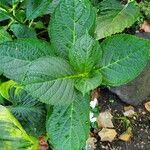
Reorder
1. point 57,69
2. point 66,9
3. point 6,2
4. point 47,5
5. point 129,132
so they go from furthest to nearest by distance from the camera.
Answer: point 129,132
point 6,2
point 47,5
point 66,9
point 57,69

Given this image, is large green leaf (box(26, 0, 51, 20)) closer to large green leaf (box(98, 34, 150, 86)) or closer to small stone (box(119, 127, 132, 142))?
large green leaf (box(98, 34, 150, 86))

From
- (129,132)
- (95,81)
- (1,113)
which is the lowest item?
(129,132)

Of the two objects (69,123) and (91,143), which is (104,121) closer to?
(91,143)

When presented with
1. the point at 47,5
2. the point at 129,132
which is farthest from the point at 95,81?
the point at 129,132

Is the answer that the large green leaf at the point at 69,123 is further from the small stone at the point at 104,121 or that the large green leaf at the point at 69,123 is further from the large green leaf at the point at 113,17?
the small stone at the point at 104,121

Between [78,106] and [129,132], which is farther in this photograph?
[129,132]

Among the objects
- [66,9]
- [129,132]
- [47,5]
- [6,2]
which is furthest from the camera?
[129,132]

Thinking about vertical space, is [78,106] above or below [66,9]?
below

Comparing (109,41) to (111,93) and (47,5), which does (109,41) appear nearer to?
(47,5)
